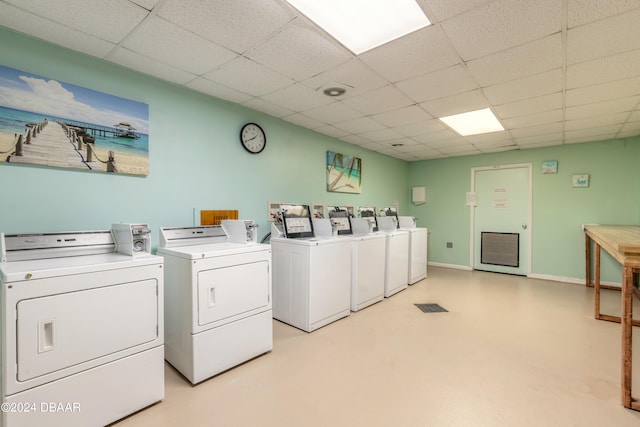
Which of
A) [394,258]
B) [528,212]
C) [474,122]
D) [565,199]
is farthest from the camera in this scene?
[528,212]

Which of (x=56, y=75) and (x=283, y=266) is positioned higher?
(x=56, y=75)

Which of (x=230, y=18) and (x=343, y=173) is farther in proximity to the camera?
(x=343, y=173)

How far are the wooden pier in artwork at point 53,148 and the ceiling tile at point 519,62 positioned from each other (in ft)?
10.2

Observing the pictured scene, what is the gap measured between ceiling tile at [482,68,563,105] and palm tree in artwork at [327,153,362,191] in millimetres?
2292

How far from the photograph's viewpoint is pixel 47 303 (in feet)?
4.91

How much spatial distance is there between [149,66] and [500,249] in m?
6.36

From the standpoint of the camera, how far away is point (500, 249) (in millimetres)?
5719

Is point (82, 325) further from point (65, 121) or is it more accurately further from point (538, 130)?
point (538, 130)

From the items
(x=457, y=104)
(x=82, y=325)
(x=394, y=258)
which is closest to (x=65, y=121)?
(x=82, y=325)

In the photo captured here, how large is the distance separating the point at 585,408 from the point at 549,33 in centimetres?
248

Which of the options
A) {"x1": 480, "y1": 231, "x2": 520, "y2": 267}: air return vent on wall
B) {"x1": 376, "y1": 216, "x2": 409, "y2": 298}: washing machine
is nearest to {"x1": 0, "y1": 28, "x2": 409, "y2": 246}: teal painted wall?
{"x1": 376, "y1": 216, "x2": 409, "y2": 298}: washing machine

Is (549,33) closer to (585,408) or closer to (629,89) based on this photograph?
(629,89)

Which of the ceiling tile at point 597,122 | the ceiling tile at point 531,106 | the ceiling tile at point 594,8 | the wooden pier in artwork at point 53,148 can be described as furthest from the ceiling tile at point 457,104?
the wooden pier in artwork at point 53,148

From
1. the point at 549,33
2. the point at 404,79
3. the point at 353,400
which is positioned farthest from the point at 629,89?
the point at 353,400
